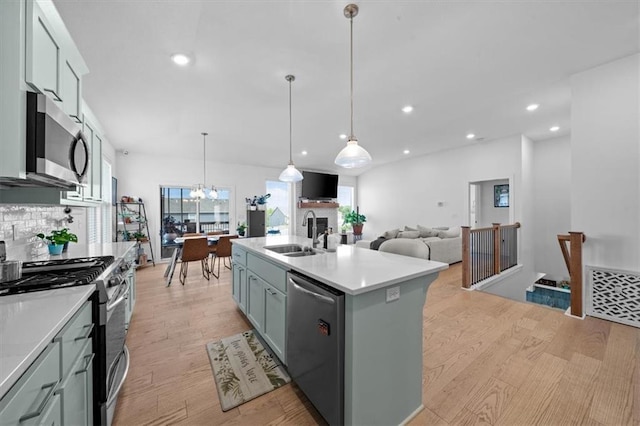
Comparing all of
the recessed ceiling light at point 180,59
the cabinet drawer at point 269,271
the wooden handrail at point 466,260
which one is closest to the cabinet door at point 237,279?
→ the cabinet drawer at point 269,271

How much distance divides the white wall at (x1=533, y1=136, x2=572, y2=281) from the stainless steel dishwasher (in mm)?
6478

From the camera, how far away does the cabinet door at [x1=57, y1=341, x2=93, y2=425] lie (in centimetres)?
96

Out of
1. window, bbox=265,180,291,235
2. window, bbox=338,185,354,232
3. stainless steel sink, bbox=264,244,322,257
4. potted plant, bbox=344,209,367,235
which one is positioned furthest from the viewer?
window, bbox=338,185,354,232

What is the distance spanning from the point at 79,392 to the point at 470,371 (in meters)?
2.41

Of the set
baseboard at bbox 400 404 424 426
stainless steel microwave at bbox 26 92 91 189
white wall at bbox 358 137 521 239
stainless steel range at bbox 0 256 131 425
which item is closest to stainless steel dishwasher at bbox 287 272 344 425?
baseboard at bbox 400 404 424 426

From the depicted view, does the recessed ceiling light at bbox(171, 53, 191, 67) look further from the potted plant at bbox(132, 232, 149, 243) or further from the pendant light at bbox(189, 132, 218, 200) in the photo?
the potted plant at bbox(132, 232, 149, 243)

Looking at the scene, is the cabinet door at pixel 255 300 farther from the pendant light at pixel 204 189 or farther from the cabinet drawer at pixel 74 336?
the pendant light at pixel 204 189

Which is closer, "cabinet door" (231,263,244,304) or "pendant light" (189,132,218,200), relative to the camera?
"cabinet door" (231,263,244,304)

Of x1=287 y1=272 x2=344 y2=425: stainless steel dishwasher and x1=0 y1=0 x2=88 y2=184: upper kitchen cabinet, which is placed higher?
x1=0 y1=0 x2=88 y2=184: upper kitchen cabinet

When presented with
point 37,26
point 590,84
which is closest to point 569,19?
point 590,84

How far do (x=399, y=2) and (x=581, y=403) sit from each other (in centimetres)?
302

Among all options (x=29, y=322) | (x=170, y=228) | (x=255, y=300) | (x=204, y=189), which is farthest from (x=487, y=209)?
(x=170, y=228)

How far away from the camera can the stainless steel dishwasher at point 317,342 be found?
1.31 m

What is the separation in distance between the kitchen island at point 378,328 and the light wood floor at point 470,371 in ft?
0.89
